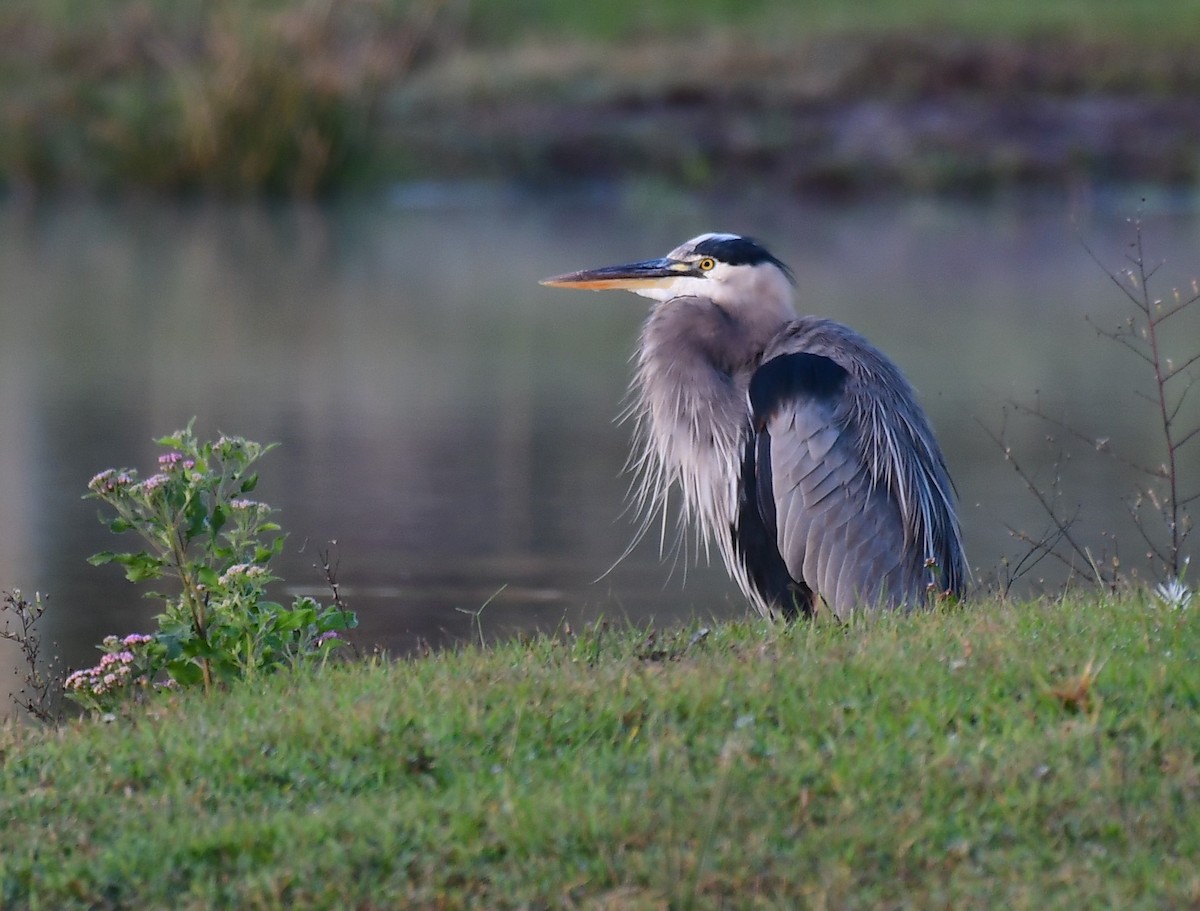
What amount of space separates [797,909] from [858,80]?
71.4 feet

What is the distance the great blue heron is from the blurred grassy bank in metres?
15.1

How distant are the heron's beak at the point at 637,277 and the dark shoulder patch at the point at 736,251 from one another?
103mm

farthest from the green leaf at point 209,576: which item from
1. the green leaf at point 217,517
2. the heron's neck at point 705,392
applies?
the heron's neck at point 705,392

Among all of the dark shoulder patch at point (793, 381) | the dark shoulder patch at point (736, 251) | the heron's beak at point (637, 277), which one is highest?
the dark shoulder patch at point (736, 251)

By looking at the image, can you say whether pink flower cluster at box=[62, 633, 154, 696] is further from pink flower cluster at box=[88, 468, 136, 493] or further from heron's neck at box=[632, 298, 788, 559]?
heron's neck at box=[632, 298, 788, 559]

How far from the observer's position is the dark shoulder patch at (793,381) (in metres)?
6.25

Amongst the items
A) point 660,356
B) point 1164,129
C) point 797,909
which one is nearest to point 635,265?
point 660,356

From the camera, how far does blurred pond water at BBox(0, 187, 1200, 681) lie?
328 inches

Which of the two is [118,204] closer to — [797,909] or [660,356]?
[660,356]

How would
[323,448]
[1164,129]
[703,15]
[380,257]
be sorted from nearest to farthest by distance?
[323,448]
[380,257]
[1164,129]
[703,15]

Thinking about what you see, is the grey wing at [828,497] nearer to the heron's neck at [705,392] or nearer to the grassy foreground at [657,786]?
the heron's neck at [705,392]

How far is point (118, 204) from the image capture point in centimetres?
2172

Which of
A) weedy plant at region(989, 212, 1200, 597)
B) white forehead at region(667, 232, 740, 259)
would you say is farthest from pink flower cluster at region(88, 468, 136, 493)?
weedy plant at region(989, 212, 1200, 597)

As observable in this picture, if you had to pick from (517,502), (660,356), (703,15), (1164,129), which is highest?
(703,15)
